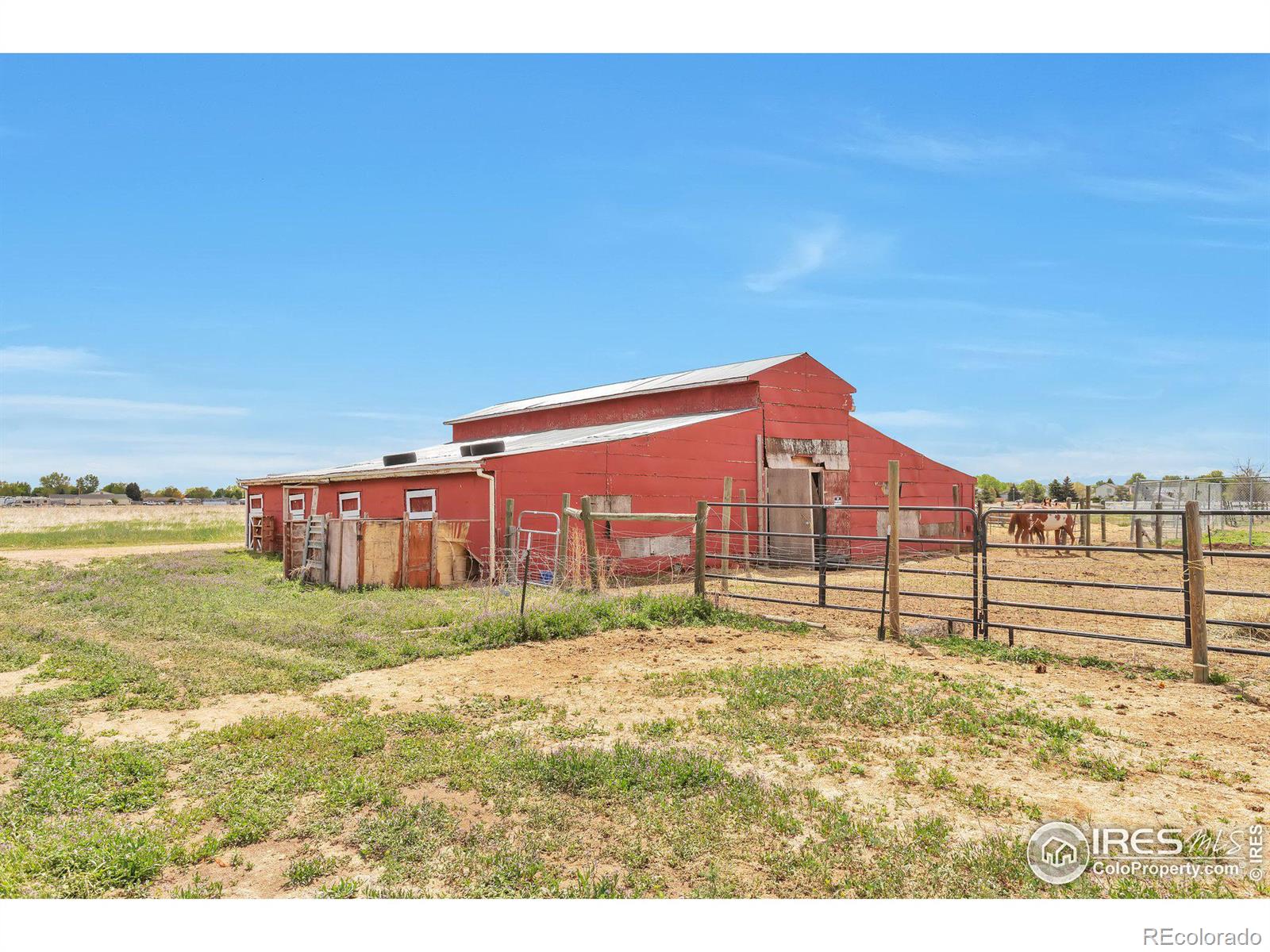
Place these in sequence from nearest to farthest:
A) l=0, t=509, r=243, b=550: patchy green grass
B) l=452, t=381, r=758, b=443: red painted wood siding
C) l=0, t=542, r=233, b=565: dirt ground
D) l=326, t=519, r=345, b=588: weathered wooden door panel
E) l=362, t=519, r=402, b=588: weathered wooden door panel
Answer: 1. l=362, t=519, r=402, b=588: weathered wooden door panel
2. l=326, t=519, r=345, b=588: weathered wooden door panel
3. l=452, t=381, r=758, b=443: red painted wood siding
4. l=0, t=542, r=233, b=565: dirt ground
5. l=0, t=509, r=243, b=550: patchy green grass

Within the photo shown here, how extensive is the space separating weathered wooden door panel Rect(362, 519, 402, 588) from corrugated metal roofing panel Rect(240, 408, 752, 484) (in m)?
2.51

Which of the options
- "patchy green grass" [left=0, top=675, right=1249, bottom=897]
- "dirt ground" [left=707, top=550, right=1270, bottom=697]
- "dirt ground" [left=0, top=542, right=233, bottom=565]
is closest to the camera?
"patchy green grass" [left=0, top=675, right=1249, bottom=897]

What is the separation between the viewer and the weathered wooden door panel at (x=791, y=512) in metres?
22.5

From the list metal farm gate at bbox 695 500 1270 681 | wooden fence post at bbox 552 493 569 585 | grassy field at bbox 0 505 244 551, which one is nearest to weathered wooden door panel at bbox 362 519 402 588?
wooden fence post at bbox 552 493 569 585

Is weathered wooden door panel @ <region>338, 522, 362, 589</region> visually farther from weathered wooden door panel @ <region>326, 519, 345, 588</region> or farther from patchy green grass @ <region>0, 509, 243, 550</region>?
patchy green grass @ <region>0, 509, 243, 550</region>

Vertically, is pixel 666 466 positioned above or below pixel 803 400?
below

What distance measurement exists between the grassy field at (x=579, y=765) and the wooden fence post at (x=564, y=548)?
4016 mm

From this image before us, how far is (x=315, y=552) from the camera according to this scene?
698 inches

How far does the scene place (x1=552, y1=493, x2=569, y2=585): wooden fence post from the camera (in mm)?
14680

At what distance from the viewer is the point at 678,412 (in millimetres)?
25469

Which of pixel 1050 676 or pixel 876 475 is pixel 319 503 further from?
pixel 1050 676

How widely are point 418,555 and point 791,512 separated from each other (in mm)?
11017

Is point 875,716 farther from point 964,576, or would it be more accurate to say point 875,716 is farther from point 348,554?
point 348,554

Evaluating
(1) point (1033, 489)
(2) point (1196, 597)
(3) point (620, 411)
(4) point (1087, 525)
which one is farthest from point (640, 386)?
(1) point (1033, 489)
